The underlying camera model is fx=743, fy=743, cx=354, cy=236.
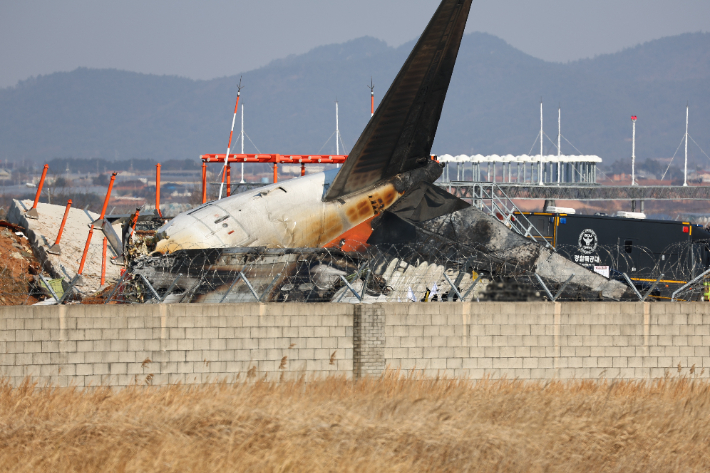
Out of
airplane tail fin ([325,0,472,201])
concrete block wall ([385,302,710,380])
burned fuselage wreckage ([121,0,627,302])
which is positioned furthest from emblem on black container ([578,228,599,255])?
concrete block wall ([385,302,710,380])

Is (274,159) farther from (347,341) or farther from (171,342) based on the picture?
(171,342)

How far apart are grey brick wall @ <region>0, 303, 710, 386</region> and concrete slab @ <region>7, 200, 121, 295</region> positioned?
11.9 m

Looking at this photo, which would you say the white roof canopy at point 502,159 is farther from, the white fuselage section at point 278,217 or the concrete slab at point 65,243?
the white fuselage section at point 278,217

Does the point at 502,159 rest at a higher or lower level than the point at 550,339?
higher

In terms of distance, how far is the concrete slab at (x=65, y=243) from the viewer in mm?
29875

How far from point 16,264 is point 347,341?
16.6 m

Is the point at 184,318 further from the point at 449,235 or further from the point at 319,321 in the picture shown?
the point at 449,235

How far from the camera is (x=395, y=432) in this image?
1357 cm

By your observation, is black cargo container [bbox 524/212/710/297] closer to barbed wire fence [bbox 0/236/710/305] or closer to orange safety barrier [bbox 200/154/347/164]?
orange safety barrier [bbox 200/154/347/164]

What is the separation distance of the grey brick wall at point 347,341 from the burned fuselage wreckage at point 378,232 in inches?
122

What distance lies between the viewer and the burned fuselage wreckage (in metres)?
21.2

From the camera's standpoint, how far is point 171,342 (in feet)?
56.4

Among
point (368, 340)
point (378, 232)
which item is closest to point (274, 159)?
point (378, 232)

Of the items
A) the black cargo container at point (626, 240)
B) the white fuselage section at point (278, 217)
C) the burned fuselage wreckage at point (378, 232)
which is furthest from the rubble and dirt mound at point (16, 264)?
the black cargo container at point (626, 240)
